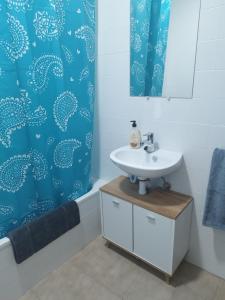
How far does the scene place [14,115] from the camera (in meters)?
1.29

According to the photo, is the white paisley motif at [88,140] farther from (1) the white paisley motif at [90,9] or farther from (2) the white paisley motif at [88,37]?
(1) the white paisley motif at [90,9]

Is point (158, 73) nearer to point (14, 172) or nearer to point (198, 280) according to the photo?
point (14, 172)

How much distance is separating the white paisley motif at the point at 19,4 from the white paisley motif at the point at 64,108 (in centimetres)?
52

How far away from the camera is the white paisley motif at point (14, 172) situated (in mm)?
1320

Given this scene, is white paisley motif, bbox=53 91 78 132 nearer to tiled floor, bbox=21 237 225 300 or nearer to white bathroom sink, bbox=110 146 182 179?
white bathroom sink, bbox=110 146 182 179

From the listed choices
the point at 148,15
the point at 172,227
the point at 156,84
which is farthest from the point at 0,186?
the point at 148,15

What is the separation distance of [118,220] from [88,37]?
4.56 ft

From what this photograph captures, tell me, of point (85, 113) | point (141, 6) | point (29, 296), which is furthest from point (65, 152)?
point (141, 6)

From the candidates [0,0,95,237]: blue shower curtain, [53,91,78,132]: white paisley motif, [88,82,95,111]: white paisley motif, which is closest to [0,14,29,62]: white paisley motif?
[0,0,95,237]: blue shower curtain

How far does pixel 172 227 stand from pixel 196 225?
340 millimetres

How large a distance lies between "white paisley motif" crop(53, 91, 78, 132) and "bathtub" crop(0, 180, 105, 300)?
64cm

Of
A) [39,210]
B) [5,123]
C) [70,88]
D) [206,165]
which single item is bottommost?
[39,210]

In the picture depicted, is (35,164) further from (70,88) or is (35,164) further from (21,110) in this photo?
(70,88)

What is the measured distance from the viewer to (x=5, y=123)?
4.15 feet
